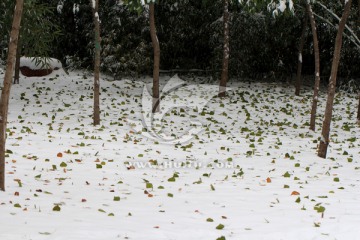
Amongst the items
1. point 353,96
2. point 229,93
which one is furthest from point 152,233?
point 353,96

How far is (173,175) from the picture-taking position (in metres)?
9.12

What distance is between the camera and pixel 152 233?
5.60 meters

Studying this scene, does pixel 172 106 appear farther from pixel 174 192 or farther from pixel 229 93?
pixel 174 192

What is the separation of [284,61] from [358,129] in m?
10.3

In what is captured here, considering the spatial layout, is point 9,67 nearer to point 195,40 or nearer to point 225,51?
point 225,51

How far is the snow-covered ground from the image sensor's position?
5.89 meters

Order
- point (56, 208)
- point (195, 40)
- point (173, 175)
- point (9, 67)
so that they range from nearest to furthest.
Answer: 1. point (56, 208)
2. point (9, 67)
3. point (173, 175)
4. point (195, 40)

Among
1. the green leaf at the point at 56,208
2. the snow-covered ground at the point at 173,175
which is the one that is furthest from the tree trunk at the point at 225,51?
the green leaf at the point at 56,208

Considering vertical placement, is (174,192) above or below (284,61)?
below

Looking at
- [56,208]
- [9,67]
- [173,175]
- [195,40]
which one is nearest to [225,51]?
[195,40]

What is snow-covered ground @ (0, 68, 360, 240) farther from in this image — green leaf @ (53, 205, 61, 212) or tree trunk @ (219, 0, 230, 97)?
tree trunk @ (219, 0, 230, 97)

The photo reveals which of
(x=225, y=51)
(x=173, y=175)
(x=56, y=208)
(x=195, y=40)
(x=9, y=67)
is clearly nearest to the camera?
(x=56, y=208)

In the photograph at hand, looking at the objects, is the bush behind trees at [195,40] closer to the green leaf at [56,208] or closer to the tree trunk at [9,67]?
the tree trunk at [9,67]

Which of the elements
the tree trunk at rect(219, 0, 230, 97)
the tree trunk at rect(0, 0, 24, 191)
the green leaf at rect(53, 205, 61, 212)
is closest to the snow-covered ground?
the green leaf at rect(53, 205, 61, 212)
